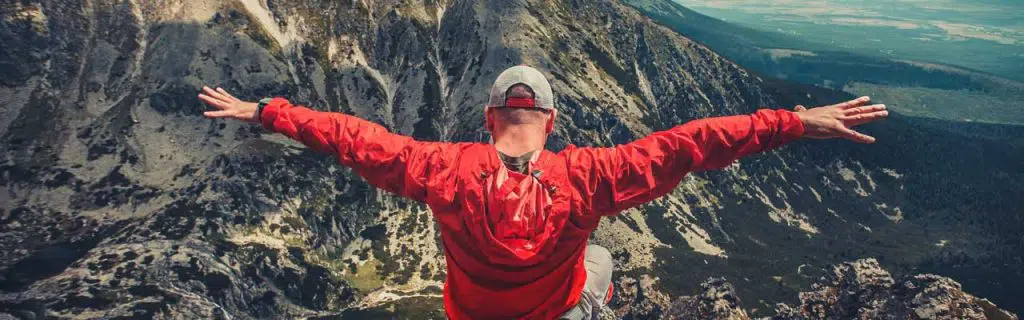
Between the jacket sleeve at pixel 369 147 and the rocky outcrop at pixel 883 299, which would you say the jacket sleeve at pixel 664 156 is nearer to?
the jacket sleeve at pixel 369 147

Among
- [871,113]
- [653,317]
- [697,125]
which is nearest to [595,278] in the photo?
[697,125]

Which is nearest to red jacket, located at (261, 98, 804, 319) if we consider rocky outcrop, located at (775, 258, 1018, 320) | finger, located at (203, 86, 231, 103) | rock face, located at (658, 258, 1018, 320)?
finger, located at (203, 86, 231, 103)

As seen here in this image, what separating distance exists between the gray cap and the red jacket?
2.64ft

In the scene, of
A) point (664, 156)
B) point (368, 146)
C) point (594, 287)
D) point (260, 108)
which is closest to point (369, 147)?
point (368, 146)

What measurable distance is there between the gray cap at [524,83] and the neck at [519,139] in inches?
16.0

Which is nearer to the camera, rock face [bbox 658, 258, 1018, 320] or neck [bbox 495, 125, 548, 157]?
neck [bbox 495, 125, 548, 157]

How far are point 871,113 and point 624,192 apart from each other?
4.65 metres

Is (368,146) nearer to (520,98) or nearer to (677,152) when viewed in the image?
(520,98)

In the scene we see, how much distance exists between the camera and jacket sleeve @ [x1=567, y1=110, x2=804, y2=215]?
840 centimetres

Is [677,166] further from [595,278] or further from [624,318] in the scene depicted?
[624,318]

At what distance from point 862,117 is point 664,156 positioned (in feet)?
11.8

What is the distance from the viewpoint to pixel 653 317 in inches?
7480

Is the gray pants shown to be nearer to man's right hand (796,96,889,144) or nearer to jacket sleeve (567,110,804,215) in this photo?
jacket sleeve (567,110,804,215)

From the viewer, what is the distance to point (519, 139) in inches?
344
